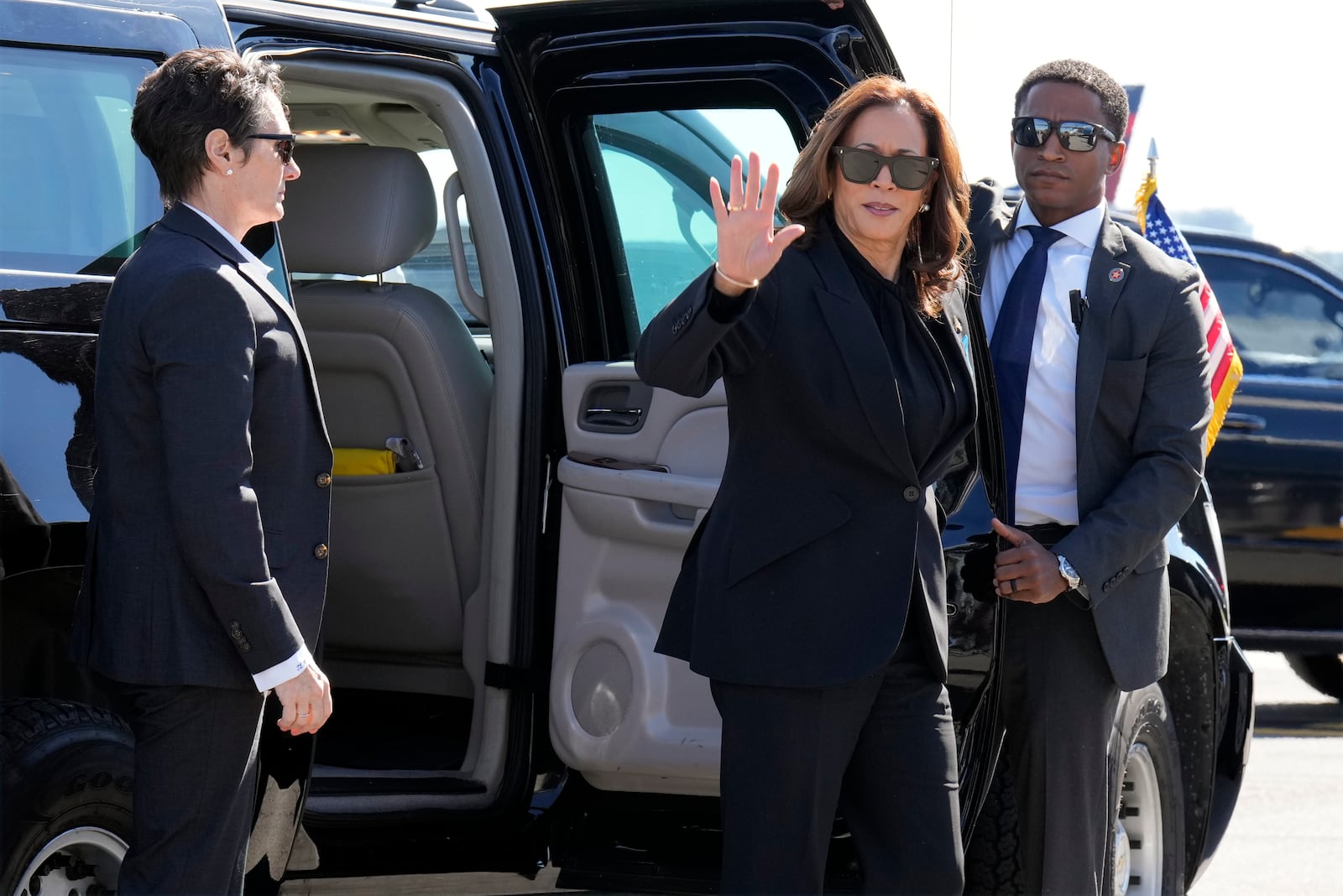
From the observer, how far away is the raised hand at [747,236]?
93.0 inches

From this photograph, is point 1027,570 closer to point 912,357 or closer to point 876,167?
point 912,357

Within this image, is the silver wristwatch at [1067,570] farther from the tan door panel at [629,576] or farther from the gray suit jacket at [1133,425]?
the tan door panel at [629,576]

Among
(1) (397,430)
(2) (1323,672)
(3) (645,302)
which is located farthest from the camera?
(2) (1323,672)

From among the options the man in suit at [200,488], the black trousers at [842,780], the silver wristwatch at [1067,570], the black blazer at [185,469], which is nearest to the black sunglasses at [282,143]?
the man in suit at [200,488]

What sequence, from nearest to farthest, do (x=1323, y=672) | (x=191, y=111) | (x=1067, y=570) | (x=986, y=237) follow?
(x=191, y=111) < (x=1067, y=570) < (x=986, y=237) < (x=1323, y=672)

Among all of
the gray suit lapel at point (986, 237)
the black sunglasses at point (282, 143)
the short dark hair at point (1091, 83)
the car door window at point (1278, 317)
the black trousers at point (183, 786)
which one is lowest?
the black trousers at point (183, 786)

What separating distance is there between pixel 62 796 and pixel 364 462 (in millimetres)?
1528

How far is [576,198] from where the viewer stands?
12.2 ft

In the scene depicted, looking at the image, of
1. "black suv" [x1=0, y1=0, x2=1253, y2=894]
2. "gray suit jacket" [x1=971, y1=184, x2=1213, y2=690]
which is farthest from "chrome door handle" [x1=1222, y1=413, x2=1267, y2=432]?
"gray suit jacket" [x1=971, y1=184, x2=1213, y2=690]

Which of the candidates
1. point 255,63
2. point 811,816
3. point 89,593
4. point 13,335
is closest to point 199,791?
point 89,593

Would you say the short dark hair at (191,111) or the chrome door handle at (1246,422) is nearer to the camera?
the short dark hair at (191,111)

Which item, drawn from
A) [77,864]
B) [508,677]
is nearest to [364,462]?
[508,677]

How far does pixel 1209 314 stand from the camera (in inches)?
136

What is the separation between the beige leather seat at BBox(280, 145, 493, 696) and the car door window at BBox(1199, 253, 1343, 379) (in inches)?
160
